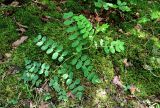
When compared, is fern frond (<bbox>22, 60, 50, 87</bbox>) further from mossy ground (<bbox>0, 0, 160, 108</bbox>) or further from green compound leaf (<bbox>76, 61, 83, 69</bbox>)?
green compound leaf (<bbox>76, 61, 83, 69</bbox>)

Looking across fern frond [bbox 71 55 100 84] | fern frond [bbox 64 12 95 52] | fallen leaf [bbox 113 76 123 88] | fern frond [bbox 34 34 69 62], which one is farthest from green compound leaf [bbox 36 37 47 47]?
fallen leaf [bbox 113 76 123 88]

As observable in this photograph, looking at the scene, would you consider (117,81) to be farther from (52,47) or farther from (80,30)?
(52,47)

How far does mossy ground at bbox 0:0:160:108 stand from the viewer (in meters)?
3.04

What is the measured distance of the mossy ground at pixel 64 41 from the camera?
3045 mm

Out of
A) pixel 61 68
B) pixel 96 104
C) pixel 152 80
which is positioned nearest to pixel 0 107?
pixel 61 68

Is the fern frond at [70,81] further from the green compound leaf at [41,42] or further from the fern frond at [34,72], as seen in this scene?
the green compound leaf at [41,42]

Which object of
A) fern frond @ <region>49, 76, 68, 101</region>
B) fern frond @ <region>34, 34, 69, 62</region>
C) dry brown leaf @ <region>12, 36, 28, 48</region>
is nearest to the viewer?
fern frond @ <region>49, 76, 68, 101</region>

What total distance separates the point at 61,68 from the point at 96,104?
0.50 m

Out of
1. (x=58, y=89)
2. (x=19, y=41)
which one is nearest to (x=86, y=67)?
(x=58, y=89)

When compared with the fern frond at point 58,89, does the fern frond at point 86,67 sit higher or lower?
higher

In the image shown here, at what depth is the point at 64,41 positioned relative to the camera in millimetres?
3428

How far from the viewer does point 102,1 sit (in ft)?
12.2

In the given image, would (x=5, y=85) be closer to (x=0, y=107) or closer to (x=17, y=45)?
(x=0, y=107)

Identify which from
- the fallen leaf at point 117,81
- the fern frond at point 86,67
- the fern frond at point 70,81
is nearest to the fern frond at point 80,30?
the fern frond at point 86,67
